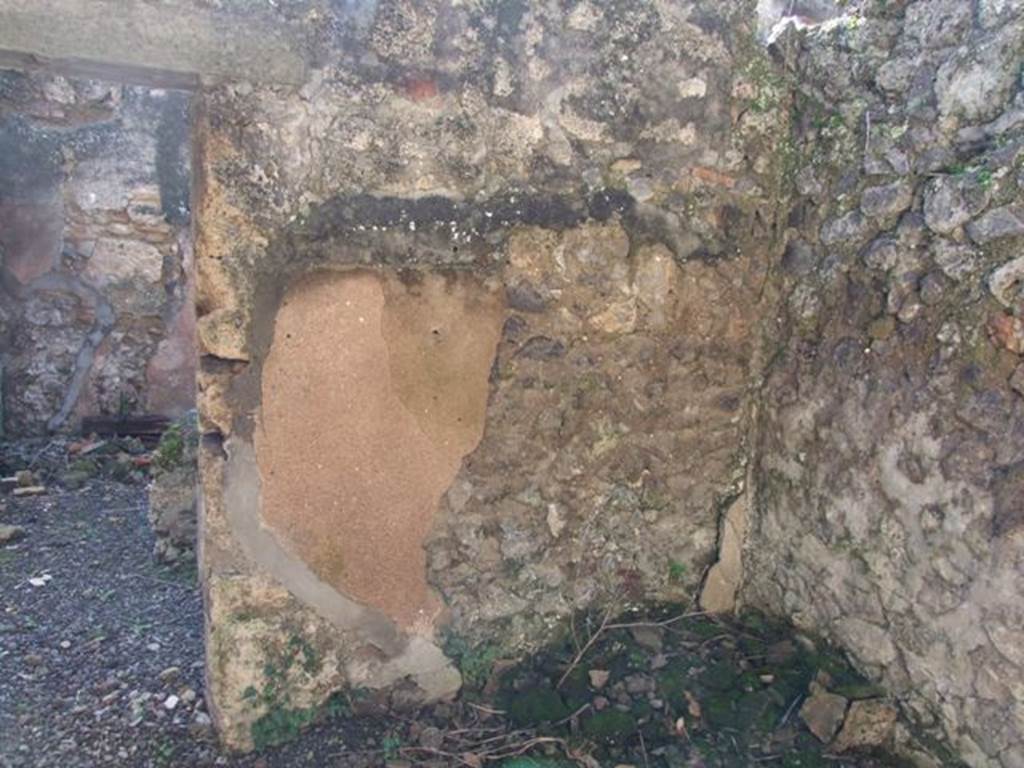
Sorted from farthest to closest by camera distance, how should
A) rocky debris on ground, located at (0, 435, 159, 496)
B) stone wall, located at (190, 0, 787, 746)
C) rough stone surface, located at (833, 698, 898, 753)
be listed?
rocky debris on ground, located at (0, 435, 159, 496), rough stone surface, located at (833, 698, 898, 753), stone wall, located at (190, 0, 787, 746)

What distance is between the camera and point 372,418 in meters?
2.38

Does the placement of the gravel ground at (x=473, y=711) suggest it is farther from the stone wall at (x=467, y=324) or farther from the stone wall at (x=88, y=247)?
the stone wall at (x=88, y=247)

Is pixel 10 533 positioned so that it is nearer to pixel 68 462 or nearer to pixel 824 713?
pixel 68 462

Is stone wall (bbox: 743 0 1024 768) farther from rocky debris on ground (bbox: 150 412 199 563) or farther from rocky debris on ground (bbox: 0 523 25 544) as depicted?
rocky debris on ground (bbox: 0 523 25 544)

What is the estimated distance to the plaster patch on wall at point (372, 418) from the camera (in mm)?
2291

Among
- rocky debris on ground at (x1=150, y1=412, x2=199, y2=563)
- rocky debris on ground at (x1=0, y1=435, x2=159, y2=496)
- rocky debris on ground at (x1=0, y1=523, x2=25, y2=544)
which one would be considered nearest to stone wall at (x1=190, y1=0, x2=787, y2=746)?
rocky debris on ground at (x1=150, y1=412, x2=199, y2=563)

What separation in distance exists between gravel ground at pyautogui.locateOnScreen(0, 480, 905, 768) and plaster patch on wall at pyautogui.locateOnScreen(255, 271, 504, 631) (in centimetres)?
35

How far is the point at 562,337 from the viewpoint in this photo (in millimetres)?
2543

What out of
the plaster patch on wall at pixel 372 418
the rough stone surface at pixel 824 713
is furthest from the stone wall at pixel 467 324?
the rough stone surface at pixel 824 713

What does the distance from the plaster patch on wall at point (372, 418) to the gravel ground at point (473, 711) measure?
13.6 inches

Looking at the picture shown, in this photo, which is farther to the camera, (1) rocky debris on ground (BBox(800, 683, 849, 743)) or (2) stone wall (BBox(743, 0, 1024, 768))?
(1) rocky debris on ground (BBox(800, 683, 849, 743))

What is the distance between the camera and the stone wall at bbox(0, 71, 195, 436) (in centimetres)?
538

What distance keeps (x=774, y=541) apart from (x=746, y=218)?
106 cm

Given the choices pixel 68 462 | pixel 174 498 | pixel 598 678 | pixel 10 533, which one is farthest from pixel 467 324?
pixel 68 462
